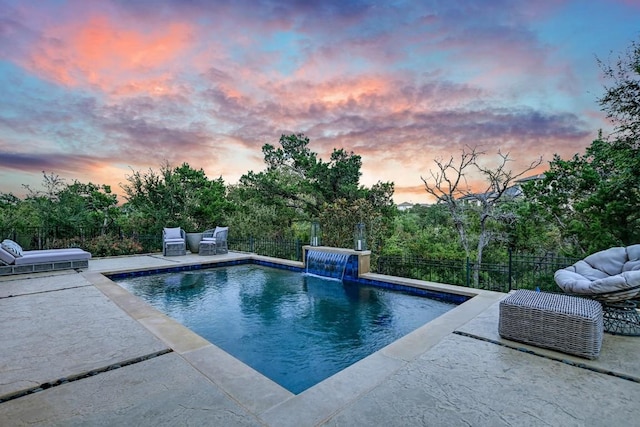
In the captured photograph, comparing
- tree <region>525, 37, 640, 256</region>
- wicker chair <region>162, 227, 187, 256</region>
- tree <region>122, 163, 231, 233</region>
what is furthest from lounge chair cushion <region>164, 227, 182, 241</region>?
tree <region>525, 37, 640, 256</region>

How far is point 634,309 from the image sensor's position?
344cm

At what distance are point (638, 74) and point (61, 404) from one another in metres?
9.01

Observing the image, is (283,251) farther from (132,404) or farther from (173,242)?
(132,404)

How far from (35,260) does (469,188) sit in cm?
1118

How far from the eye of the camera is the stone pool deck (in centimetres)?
200

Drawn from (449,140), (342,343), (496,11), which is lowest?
(342,343)

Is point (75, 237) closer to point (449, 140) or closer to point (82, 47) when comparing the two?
point (82, 47)

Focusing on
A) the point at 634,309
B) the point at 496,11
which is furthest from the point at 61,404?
the point at 496,11

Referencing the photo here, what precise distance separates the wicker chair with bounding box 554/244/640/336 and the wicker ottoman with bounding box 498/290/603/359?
0.84 ft

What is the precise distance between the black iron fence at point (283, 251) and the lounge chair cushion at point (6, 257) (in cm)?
332

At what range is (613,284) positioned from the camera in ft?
10.5

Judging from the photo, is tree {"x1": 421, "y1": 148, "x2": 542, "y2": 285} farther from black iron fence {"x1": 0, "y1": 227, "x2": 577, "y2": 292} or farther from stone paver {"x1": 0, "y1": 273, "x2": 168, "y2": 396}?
stone paver {"x1": 0, "y1": 273, "x2": 168, "y2": 396}

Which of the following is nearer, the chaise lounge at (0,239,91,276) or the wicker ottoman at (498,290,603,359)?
the wicker ottoman at (498,290,603,359)

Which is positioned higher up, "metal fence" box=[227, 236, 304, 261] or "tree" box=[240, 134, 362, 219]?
"tree" box=[240, 134, 362, 219]
